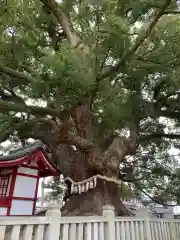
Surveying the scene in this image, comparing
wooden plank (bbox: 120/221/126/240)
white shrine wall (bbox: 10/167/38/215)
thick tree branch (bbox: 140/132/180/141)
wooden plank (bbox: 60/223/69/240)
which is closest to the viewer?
wooden plank (bbox: 60/223/69/240)

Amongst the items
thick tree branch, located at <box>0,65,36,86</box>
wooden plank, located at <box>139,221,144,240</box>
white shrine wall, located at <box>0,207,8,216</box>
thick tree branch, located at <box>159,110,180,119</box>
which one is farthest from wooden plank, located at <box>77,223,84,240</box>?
thick tree branch, located at <box>159,110,180,119</box>

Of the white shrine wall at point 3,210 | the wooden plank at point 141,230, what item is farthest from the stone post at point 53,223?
the white shrine wall at point 3,210

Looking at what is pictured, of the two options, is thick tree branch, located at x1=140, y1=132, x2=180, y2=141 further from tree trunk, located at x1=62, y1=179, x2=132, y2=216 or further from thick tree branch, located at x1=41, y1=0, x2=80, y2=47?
thick tree branch, located at x1=41, y1=0, x2=80, y2=47

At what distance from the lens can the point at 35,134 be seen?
22.5ft

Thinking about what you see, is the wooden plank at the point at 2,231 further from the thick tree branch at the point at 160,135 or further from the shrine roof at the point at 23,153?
the thick tree branch at the point at 160,135

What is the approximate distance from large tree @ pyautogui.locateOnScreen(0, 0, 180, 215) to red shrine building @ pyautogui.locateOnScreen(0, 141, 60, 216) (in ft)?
1.55

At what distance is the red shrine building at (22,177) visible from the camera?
5867mm

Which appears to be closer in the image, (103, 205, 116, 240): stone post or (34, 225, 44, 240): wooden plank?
(34, 225, 44, 240): wooden plank

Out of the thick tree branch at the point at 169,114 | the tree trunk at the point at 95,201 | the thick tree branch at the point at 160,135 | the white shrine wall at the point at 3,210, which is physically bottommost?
the white shrine wall at the point at 3,210

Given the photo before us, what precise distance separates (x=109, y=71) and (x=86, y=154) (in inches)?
85.6

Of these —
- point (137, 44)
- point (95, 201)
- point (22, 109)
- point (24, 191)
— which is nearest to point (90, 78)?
point (137, 44)

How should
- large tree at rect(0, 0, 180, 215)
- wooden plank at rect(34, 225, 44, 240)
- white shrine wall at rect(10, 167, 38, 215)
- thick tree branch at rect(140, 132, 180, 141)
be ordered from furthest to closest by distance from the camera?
thick tree branch at rect(140, 132, 180, 141) < white shrine wall at rect(10, 167, 38, 215) < large tree at rect(0, 0, 180, 215) < wooden plank at rect(34, 225, 44, 240)

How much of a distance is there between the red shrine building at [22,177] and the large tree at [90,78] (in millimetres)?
473

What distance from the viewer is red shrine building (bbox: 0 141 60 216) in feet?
19.2
